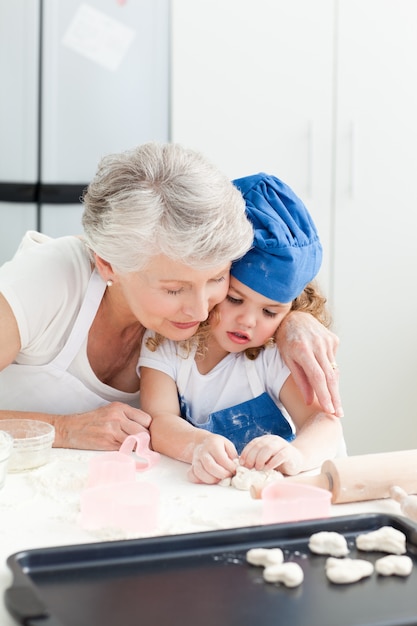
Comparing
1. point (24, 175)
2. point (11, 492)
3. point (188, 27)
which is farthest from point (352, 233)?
point (11, 492)

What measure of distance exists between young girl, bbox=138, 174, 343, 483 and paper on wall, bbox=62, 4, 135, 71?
1538 mm

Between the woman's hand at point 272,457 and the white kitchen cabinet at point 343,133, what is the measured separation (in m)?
1.93

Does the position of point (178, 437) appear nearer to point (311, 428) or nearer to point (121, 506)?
point (311, 428)

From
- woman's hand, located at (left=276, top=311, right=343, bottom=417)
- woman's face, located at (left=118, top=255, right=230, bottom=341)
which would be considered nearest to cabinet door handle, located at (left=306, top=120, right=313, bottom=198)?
woman's hand, located at (left=276, top=311, right=343, bottom=417)

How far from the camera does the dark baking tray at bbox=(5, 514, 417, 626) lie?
94cm

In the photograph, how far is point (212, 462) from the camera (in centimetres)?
144

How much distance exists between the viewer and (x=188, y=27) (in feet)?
10.4

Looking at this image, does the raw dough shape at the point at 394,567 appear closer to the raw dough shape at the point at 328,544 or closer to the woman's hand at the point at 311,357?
the raw dough shape at the point at 328,544

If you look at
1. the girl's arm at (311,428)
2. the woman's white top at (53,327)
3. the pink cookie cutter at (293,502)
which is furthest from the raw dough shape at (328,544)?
the woman's white top at (53,327)

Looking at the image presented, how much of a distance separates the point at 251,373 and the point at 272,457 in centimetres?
40

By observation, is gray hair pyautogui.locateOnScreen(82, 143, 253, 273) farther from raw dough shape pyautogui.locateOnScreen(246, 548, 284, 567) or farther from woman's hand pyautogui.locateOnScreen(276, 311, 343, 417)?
raw dough shape pyautogui.locateOnScreen(246, 548, 284, 567)

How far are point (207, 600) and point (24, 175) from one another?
7.70ft

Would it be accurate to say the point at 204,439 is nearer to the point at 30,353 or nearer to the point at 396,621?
the point at 30,353

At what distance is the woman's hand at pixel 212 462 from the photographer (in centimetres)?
143
